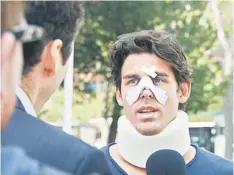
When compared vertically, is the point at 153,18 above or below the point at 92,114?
above

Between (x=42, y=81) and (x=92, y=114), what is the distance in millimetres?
6368

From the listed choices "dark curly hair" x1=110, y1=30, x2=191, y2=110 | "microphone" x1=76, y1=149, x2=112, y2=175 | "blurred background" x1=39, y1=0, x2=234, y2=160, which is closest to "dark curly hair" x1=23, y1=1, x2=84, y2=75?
"microphone" x1=76, y1=149, x2=112, y2=175

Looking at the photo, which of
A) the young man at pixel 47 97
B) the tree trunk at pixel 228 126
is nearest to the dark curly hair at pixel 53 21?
the young man at pixel 47 97

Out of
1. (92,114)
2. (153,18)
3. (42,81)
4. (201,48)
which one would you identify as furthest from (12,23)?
(92,114)

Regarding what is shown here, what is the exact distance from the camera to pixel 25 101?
3.02 feet

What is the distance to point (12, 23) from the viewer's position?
800 mm

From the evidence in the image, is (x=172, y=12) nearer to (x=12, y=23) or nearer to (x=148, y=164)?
(x=148, y=164)

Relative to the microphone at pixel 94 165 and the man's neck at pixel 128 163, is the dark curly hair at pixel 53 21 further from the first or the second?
the man's neck at pixel 128 163

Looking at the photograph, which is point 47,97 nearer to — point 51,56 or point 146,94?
point 51,56

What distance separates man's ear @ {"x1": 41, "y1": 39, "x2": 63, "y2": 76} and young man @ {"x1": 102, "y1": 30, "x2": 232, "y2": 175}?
519mm

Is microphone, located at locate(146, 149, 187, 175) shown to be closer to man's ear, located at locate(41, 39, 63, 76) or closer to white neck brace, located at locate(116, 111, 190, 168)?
white neck brace, located at locate(116, 111, 190, 168)

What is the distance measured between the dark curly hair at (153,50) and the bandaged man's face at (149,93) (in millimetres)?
16

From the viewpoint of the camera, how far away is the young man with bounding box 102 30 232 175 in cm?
144

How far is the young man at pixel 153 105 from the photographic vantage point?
4.74 ft
